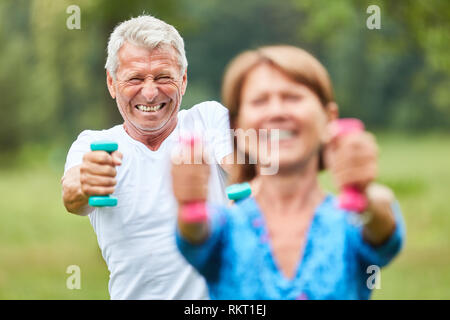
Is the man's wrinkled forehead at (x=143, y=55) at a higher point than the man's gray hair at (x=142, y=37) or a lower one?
lower

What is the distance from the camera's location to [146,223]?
1763 mm

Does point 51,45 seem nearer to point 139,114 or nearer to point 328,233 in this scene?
point 139,114

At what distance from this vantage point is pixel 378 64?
13820 millimetres

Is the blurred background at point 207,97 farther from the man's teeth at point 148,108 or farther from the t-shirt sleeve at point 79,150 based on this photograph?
the t-shirt sleeve at point 79,150

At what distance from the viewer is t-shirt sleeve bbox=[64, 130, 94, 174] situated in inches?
68.0

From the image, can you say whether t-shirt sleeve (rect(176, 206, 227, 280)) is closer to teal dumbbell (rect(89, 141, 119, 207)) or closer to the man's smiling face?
teal dumbbell (rect(89, 141, 119, 207))

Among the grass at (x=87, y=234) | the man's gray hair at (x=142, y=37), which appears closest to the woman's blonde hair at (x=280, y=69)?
the man's gray hair at (x=142, y=37)

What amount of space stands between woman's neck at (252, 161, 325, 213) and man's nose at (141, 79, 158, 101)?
42cm

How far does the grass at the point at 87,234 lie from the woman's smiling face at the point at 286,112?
142 cm

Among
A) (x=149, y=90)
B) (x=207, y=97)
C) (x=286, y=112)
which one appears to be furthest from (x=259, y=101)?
(x=207, y=97)

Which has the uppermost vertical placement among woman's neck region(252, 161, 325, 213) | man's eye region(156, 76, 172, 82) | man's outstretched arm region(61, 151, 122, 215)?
man's eye region(156, 76, 172, 82)

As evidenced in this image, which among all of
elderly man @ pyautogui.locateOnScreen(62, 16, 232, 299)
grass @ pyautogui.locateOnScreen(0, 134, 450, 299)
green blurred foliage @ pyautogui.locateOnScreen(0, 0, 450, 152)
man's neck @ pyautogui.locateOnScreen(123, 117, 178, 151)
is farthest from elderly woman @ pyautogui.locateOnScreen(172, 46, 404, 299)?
grass @ pyautogui.locateOnScreen(0, 134, 450, 299)

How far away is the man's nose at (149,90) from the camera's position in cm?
169

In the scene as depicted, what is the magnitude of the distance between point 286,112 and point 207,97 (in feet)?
7.62
